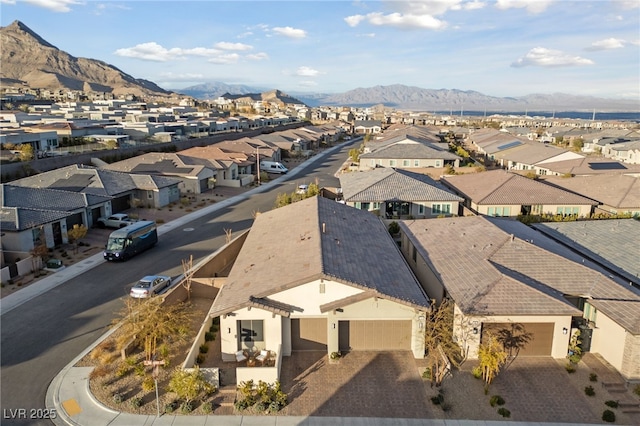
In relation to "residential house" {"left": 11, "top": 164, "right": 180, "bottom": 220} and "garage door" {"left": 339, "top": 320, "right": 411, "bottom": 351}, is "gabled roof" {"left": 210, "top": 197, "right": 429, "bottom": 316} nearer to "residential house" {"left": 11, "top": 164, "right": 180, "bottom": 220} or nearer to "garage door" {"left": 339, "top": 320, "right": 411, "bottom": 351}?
"garage door" {"left": 339, "top": 320, "right": 411, "bottom": 351}

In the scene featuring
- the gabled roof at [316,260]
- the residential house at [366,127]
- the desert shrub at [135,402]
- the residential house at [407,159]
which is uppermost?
the residential house at [366,127]

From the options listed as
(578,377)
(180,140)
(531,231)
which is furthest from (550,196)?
(180,140)

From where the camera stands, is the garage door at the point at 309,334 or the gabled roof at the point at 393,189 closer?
the garage door at the point at 309,334

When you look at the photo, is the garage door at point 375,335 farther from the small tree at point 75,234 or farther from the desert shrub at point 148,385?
the small tree at point 75,234

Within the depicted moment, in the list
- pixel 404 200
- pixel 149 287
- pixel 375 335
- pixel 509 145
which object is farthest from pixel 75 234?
pixel 509 145

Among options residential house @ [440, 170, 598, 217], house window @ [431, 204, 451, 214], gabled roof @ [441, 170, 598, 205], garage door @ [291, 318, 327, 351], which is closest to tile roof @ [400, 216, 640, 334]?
garage door @ [291, 318, 327, 351]

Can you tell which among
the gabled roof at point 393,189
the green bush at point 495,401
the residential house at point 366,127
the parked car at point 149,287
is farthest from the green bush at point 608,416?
the residential house at point 366,127

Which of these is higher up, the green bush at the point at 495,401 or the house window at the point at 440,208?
the house window at the point at 440,208
